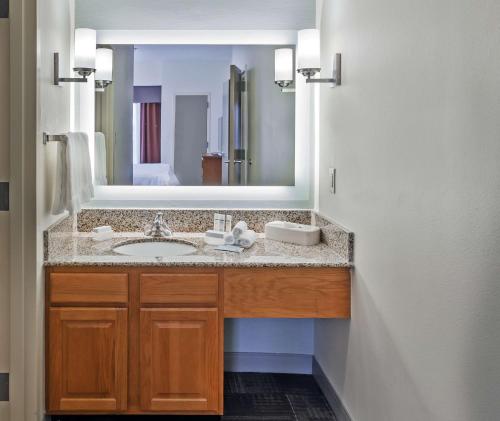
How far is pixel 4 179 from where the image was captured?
204cm

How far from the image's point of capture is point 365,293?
2.00m

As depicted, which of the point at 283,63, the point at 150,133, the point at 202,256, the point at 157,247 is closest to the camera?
the point at 202,256

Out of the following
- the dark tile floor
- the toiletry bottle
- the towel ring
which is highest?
the towel ring

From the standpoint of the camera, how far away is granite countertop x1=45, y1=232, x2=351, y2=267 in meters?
2.16

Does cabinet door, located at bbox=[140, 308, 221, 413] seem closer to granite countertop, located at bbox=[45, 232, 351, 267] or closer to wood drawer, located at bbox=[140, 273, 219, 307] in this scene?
wood drawer, located at bbox=[140, 273, 219, 307]

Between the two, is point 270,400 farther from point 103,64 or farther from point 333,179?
point 103,64

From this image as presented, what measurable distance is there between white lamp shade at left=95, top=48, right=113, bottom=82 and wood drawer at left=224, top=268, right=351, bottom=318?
4.10ft

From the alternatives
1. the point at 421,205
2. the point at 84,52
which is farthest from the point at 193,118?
the point at 421,205

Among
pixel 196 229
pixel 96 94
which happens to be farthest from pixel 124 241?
pixel 96 94

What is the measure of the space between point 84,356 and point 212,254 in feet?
2.04

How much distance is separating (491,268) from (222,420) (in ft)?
5.20

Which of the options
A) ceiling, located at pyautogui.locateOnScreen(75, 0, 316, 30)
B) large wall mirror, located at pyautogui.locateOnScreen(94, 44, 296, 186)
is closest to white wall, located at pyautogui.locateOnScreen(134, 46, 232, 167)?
large wall mirror, located at pyautogui.locateOnScreen(94, 44, 296, 186)

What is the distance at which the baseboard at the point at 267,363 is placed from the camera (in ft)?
9.59

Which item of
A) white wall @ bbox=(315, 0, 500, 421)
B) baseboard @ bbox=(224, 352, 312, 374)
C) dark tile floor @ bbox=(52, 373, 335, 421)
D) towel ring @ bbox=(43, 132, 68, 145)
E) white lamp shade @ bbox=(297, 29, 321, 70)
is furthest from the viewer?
baseboard @ bbox=(224, 352, 312, 374)
